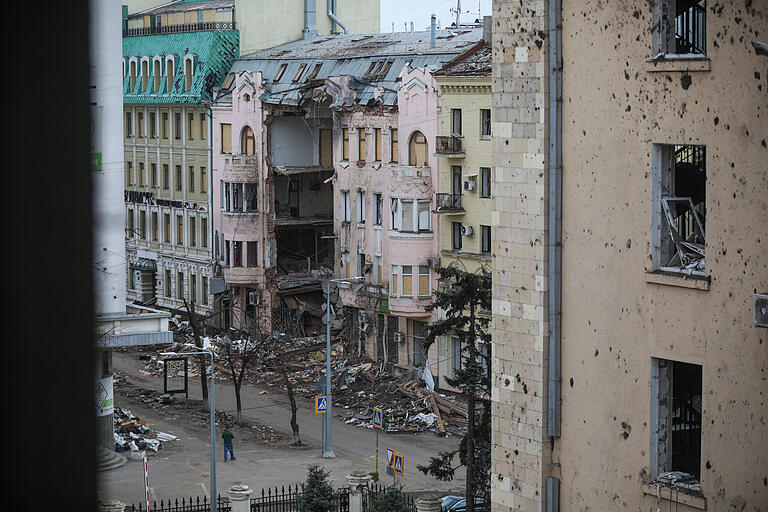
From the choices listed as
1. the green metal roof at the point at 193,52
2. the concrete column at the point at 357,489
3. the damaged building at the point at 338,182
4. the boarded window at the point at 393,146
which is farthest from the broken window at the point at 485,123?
the green metal roof at the point at 193,52

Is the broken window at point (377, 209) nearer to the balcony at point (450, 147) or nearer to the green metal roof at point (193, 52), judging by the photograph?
the balcony at point (450, 147)

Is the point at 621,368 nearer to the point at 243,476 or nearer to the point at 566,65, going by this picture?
the point at 566,65

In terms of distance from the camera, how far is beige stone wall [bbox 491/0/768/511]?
11.1m

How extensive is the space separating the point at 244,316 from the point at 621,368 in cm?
4630

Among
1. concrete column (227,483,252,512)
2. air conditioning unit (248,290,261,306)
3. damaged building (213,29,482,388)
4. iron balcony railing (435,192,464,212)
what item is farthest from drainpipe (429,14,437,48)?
concrete column (227,483,252,512)

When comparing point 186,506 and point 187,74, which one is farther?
point 187,74

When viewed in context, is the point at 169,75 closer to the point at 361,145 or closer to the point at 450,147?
the point at 361,145

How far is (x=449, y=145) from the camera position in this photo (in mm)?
45250

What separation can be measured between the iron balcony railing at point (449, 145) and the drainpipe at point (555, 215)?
31537mm

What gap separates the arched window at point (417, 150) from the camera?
47228mm

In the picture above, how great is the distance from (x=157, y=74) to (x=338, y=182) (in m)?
16.2

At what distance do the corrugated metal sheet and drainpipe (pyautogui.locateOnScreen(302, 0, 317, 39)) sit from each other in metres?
1.07

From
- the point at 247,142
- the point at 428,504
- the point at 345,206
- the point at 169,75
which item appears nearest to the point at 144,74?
the point at 169,75

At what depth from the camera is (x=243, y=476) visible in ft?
117
